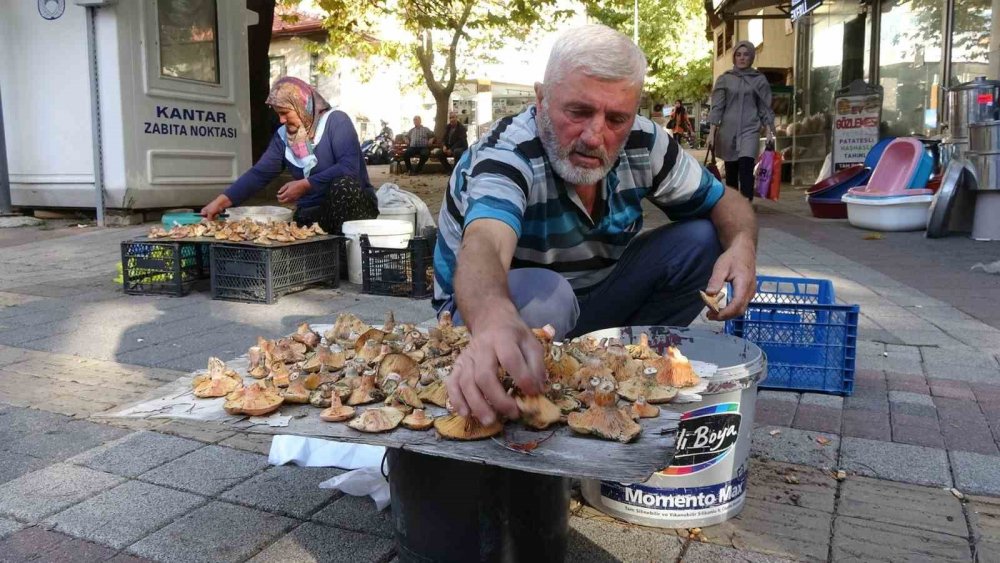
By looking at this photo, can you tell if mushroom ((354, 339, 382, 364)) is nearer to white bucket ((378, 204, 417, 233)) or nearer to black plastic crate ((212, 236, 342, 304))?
black plastic crate ((212, 236, 342, 304))

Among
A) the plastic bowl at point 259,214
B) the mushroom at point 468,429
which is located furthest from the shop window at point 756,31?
the mushroom at point 468,429

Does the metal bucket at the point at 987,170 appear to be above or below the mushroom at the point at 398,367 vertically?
above

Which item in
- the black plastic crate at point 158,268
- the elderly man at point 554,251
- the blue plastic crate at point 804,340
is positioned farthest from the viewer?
the black plastic crate at point 158,268

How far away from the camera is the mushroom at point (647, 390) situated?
5.95 ft

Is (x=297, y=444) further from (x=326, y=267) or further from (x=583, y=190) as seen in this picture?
(x=326, y=267)

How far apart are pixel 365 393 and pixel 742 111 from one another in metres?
9.10

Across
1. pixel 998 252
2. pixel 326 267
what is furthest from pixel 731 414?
pixel 998 252

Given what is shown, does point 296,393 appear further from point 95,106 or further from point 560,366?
point 95,106

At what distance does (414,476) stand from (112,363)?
2.93m

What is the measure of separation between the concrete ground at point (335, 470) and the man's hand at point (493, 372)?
32.7 inches

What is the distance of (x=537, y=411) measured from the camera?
166 centimetres

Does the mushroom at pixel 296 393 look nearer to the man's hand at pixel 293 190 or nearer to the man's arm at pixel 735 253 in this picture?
the man's arm at pixel 735 253

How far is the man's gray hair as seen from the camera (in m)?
2.21

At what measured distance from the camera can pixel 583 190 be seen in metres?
2.57
